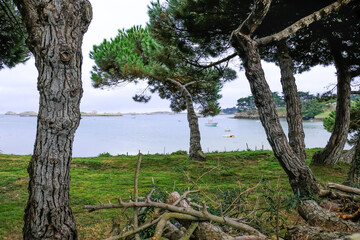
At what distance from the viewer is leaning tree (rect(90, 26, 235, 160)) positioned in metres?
7.88

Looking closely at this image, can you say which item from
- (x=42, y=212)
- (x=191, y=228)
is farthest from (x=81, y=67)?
(x=191, y=228)

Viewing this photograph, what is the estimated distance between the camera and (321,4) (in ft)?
16.1

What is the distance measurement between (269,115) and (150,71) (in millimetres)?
6252

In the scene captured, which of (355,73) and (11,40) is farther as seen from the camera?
(355,73)

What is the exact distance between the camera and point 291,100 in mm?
5363

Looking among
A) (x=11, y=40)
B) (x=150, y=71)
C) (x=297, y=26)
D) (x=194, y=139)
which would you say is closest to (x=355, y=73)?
(x=297, y=26)

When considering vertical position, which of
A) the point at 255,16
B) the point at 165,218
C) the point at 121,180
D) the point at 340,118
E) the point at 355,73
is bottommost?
the point at 121,180

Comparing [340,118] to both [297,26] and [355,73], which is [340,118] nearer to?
[355,73]

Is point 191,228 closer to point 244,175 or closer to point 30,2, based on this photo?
point 30,2

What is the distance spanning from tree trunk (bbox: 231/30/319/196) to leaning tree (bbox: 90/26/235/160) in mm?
3627

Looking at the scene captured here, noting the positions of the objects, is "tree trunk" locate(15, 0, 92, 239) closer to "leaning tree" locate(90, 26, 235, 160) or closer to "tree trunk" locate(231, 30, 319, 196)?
"tree trunk" locate(231, 30, 319, 196)

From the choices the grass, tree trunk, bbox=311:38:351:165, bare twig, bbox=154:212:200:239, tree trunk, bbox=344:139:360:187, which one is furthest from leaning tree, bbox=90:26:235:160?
bare twig, bbox=154:212:200:239

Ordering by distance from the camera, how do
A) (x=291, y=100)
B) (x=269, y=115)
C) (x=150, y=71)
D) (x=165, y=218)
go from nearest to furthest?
1. (x=165, y=218)
2. (x=269, y=115)
3. (x=291, y=100)
4. (x=150, y=71)

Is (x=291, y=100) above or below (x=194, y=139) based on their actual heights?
above
